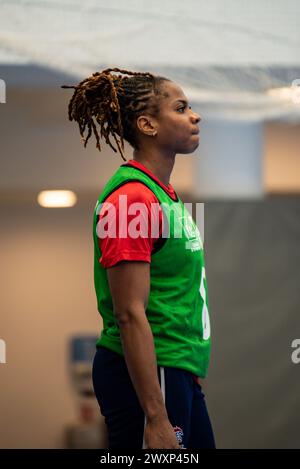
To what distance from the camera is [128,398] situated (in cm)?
181

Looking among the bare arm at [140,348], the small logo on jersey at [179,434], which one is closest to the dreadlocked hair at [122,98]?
the bare arm at [140,348]

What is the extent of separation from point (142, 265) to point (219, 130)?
1412mm

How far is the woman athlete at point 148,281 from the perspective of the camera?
1731mm

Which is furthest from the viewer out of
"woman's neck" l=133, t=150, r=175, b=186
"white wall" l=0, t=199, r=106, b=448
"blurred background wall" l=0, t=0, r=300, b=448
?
"white wall" l=0, t=199, r=106, b=448

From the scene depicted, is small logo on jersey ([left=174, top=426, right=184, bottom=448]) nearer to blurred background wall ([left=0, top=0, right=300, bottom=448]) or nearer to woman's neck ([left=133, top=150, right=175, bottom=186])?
→ woman's neck ([left=133, top=150, right=175, bottom=186])

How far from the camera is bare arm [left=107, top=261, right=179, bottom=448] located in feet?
5.63

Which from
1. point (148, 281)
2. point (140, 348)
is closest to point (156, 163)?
point (148, 281)

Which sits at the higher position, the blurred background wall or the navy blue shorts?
the blurred background wall

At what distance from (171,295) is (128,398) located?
211 millimetres

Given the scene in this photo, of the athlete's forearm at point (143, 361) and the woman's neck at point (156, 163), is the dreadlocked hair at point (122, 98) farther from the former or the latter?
the athlete's forearm at point (143, 361)

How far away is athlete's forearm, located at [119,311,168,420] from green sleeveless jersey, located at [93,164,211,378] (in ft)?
0.24

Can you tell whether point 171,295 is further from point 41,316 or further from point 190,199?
point 41,316

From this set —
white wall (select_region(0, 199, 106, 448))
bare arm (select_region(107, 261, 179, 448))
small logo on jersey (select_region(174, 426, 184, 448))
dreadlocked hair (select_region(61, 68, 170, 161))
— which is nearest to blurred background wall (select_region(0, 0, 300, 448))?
white wall (select_region(0, 199, 106, 448))
